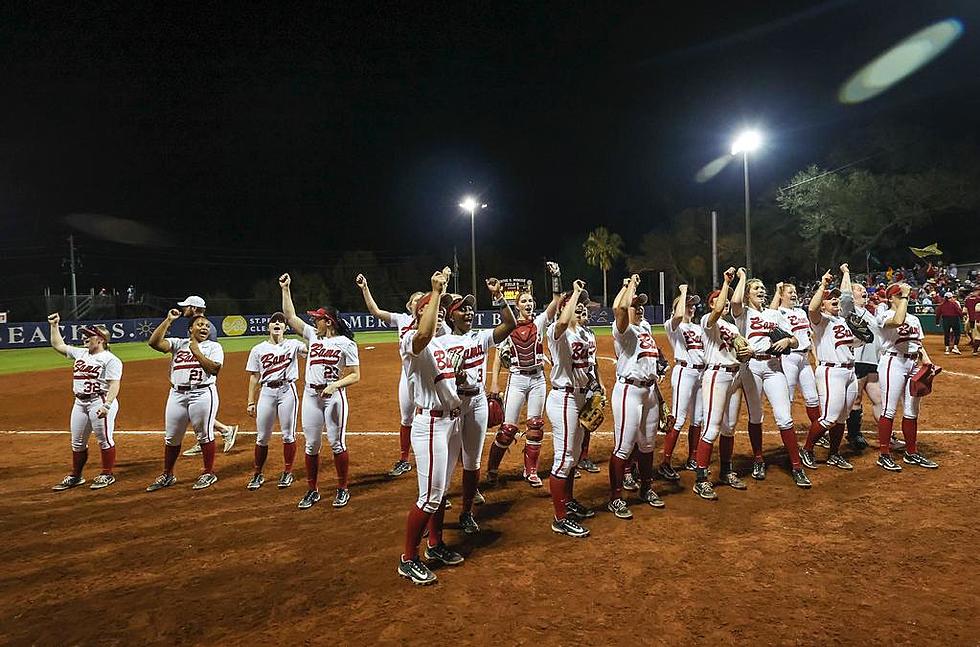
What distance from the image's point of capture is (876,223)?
4062cm

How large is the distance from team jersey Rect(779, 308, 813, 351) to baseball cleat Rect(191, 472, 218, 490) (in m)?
7.66

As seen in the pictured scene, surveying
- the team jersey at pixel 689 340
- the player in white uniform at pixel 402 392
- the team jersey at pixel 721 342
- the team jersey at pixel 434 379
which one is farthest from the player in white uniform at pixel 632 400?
the player in white uniform at pixel 402 392

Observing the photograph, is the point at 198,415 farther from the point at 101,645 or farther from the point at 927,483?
the point at 927,483

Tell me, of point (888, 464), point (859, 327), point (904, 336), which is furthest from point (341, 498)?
point (904, 336)

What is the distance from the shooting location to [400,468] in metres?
8.01

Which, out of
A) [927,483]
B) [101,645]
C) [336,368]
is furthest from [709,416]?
[101,645]

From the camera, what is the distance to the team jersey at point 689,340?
762cm

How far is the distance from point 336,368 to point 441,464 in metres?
2.56

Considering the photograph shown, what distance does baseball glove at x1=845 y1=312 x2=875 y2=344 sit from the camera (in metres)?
7.69

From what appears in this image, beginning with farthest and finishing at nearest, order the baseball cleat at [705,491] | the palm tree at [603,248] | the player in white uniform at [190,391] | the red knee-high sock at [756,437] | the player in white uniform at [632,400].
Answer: the palm tree at [603,248] → the player in white uniform at [190,391] → the red knee-high sock at [756,437] → the baseball cleat at [705,491] → the player in white uniform at [632,400]

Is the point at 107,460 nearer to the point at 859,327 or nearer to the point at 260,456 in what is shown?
the point at 260,456

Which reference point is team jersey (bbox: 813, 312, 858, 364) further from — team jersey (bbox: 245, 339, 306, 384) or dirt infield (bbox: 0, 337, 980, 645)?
team jersey (bbox: 245, 339, 306, 384)

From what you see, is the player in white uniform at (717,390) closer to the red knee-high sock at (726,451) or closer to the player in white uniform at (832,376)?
the red knee-high sock at (726,451)

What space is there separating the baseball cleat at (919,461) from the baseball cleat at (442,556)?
616cm
